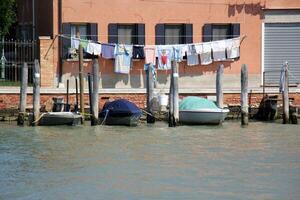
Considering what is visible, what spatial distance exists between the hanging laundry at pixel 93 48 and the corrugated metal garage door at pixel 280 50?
6659 millimetres

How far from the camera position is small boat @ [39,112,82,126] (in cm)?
2698

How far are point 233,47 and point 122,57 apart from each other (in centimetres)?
442

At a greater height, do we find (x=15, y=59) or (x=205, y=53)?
(x=205, y=53)

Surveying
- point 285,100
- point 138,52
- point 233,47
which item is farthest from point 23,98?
point 233,47

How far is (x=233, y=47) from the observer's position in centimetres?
3275

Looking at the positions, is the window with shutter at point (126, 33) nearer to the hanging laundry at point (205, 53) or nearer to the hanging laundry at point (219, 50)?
the hanging laundry at point (205, 53)

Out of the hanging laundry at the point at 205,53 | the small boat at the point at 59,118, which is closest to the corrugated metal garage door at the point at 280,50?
the hanging laundry at the point at 205,53

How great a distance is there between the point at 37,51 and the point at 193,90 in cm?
616

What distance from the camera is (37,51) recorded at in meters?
31.9

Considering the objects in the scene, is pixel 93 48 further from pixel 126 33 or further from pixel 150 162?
pixel 150 162

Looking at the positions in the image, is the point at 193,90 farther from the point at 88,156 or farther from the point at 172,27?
the point at 88,156

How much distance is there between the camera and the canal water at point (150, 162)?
16.9m

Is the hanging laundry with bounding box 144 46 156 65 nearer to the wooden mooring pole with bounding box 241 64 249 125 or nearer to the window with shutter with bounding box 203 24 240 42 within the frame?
the window with shutter with bounding box 203 24 240 42

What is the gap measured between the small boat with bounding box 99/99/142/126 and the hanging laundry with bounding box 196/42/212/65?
5516 millimetres
